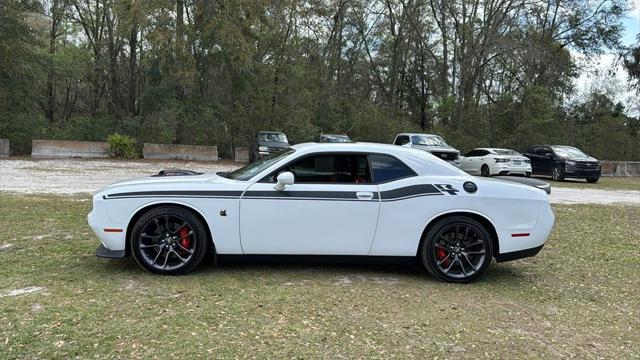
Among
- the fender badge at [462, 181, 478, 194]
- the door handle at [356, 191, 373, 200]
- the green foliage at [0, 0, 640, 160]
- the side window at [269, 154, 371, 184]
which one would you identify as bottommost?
the door handle at [356, 191, 373, 200]

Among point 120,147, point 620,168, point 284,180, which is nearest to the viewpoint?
point 284,180

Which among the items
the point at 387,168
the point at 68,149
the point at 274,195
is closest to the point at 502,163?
the point at 387,168

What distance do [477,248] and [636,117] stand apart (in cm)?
3853

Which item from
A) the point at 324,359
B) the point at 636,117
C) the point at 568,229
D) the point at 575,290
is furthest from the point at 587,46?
the point at 324,359

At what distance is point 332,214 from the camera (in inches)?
204

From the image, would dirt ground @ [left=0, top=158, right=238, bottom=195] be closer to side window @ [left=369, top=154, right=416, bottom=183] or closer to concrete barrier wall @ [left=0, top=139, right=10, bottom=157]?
concrete barrier wall @ [left=0, top=139, right=10, bottom=157]

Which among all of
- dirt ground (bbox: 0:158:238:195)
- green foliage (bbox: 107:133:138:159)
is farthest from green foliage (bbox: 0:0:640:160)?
dirt ground (bbox: 0:158:238:195)

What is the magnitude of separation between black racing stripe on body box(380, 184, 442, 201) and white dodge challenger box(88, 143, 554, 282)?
1cm

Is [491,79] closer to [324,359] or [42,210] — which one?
[42,210]

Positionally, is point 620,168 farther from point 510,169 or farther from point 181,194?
point 181,194

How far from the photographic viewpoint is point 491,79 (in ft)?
131

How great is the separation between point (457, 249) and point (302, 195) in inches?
66.7

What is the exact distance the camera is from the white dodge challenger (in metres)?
5.12

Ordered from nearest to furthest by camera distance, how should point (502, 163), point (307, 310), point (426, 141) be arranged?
point (307, 310)
point (502, 163)
point (426, 141)
